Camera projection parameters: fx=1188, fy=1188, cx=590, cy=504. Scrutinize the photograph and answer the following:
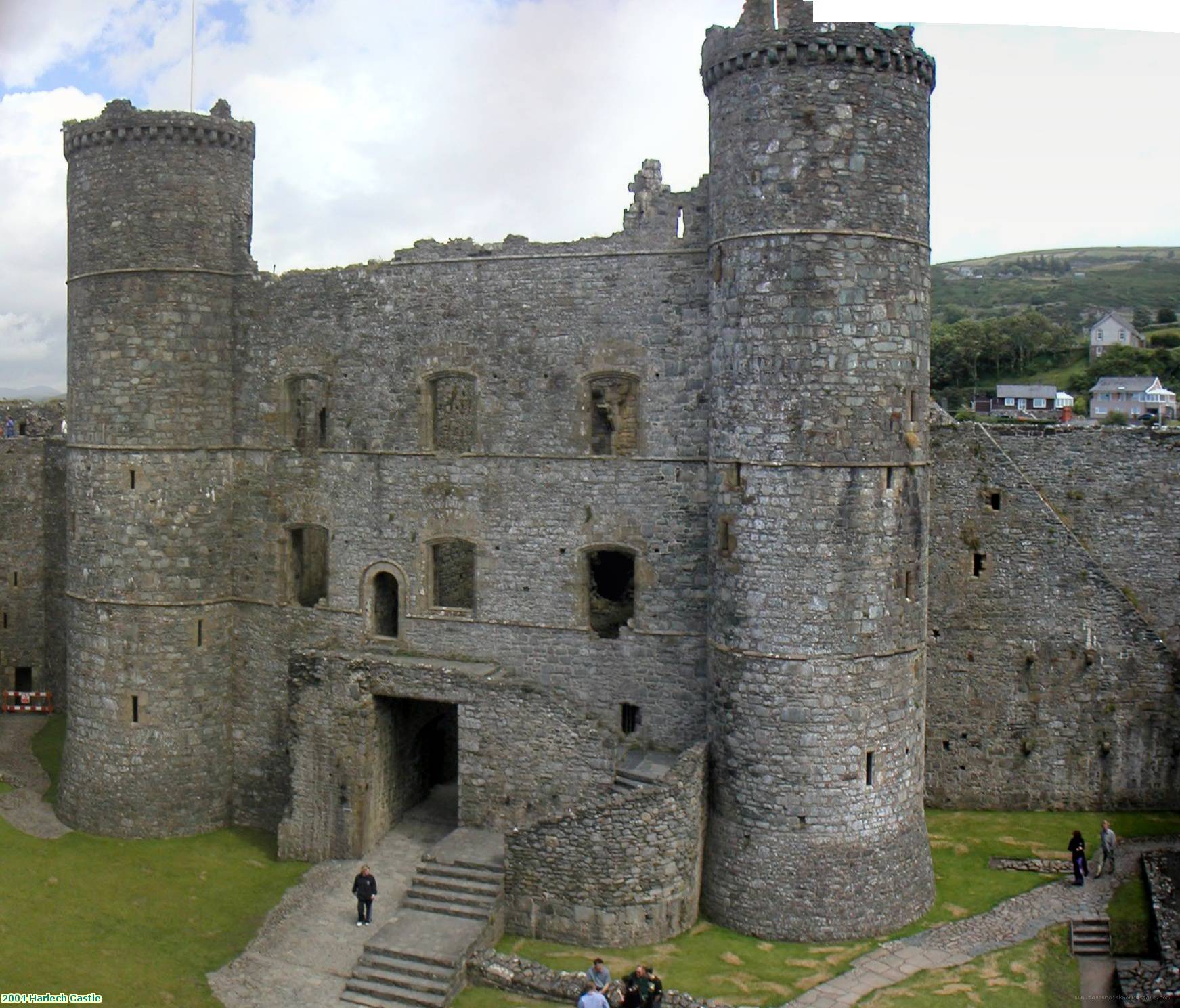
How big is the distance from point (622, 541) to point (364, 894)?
671 centimetres

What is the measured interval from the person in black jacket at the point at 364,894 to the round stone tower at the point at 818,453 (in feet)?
16.7

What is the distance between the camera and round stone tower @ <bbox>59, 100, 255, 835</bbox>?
830 inches

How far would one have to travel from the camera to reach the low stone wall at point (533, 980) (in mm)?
15211

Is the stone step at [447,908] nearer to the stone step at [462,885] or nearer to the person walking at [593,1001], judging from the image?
the stone step at [462,885]

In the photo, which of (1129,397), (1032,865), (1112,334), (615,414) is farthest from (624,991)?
(1112,334)

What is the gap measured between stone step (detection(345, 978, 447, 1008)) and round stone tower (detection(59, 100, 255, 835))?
6996 mm

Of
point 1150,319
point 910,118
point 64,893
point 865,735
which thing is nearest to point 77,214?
point 64,893

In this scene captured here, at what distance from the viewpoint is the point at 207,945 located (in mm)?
17453

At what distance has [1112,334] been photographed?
86062 millimetres

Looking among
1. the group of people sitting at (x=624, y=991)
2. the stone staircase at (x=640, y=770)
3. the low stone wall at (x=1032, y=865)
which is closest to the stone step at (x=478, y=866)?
the stone staircase at (x=640, y=770)

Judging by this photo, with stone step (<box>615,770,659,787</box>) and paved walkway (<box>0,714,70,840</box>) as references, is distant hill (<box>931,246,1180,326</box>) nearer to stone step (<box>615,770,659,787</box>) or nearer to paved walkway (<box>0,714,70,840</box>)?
paved walkway (<box>0,714,70,840</box>)

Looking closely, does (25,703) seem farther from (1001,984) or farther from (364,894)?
(1001,984)

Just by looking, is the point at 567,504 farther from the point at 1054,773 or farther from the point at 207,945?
the point at 1054,773

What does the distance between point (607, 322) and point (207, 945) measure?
1129cm
